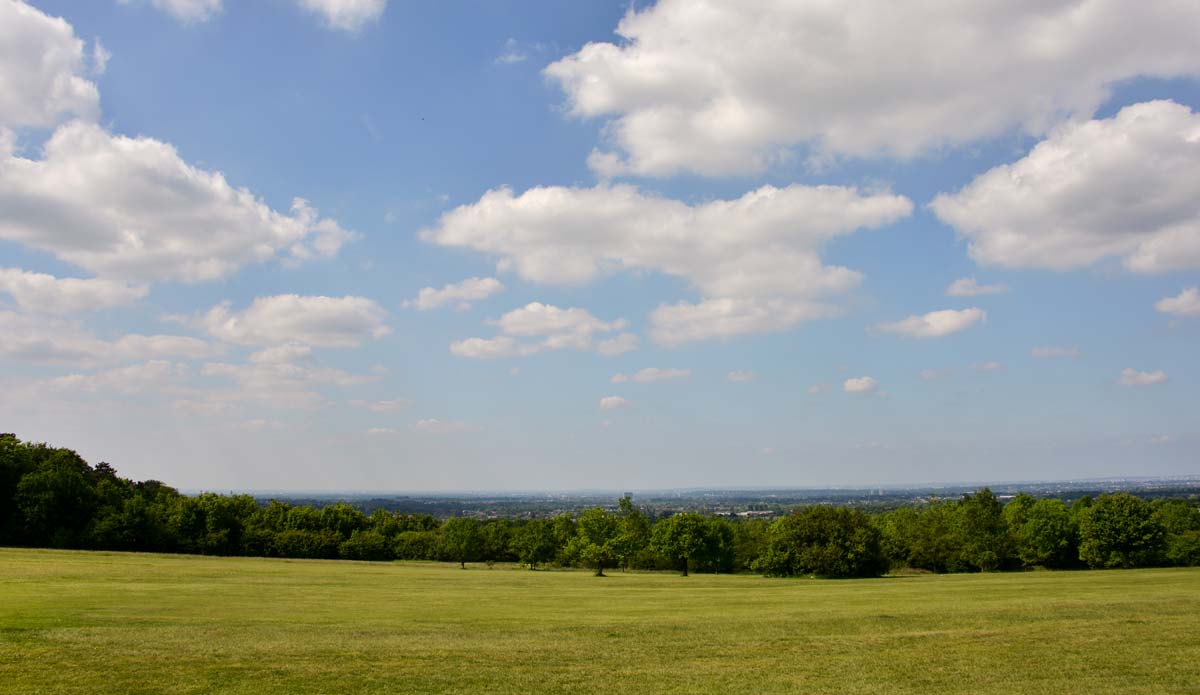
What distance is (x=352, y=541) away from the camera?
117 m

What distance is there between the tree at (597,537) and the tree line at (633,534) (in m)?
0.19

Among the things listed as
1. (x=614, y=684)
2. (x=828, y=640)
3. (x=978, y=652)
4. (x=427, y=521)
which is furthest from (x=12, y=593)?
(x=427, y=521)

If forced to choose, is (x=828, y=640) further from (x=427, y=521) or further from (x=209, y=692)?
(x=427, y=521)

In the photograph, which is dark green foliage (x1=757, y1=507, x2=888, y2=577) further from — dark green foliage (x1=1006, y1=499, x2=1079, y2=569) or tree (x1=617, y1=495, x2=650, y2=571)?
dark green foliage (x1=1006, y1=499, x2=1079, y2=569)

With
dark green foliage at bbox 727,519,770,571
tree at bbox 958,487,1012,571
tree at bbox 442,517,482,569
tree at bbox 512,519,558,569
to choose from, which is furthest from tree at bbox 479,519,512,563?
tree at bbox 958,487,1012,571

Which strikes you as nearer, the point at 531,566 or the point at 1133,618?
the point at 1133,618

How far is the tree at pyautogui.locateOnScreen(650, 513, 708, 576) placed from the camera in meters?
101

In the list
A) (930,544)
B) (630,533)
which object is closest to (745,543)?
(630,533)

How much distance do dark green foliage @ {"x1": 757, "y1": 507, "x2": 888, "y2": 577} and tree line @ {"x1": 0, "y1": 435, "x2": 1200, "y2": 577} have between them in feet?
0.47

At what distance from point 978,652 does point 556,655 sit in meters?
13.8

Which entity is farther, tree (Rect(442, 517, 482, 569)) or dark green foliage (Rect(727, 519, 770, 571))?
tree (Rect(442, 517, 482, 569))

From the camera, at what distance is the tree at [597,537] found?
97.1 meters

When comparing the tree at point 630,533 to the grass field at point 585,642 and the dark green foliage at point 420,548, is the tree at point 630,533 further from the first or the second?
the grass field at point 585,642

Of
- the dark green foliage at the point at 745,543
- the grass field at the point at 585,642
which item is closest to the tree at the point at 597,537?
the dark green foliage at the point at 745,543
